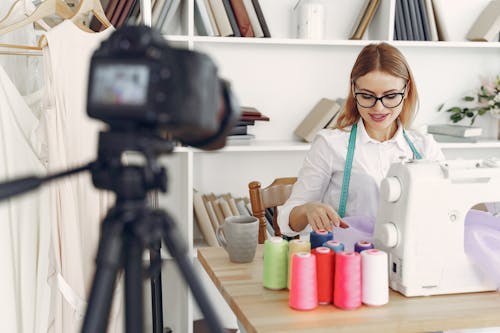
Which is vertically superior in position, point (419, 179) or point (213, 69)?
point (213, 69)

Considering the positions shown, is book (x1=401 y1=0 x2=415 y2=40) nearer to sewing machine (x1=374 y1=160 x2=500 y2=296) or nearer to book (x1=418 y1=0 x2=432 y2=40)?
book (x1=418 y1=0 x2=432 y2=40)

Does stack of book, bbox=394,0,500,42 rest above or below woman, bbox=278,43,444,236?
above

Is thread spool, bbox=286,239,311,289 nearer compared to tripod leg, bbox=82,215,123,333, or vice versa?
tripod leg, bbox=82,215,123,333

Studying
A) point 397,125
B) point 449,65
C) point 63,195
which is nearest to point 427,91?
point 449,65

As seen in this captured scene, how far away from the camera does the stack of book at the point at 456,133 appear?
279 centimetres

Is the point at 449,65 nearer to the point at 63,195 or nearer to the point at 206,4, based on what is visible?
the point at 206,4

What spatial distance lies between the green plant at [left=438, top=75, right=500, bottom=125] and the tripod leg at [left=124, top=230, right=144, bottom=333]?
2.69m

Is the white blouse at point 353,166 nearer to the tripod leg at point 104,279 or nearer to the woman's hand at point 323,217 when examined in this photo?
the woman's hand at point 323,217

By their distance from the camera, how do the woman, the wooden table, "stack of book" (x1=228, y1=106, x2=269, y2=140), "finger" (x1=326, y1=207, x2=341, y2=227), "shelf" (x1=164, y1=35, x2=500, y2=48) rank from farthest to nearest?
"stack of book" (x1=228, y1=106, x2=269, y2=140) → "shelf" (x1=164, y1=35, x2=500, y2=48) → the woman → "finger" (x1=326, y1=207, x2=341, y2=227) → the wooden table

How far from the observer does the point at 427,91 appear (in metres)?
3.00

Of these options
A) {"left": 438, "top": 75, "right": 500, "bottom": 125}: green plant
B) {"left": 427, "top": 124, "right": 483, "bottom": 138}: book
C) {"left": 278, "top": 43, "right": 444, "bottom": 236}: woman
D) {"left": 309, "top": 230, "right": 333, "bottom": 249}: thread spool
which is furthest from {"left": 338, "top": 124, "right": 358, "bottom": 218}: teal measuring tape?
{"left": 438, "top": 75, "right": 500, "bottom": 125}: green plant

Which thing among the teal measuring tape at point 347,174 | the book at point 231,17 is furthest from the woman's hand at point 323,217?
the book at point 231,17

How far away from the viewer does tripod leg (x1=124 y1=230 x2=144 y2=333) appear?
1.80 ft

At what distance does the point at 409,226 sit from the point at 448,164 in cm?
19
